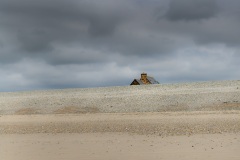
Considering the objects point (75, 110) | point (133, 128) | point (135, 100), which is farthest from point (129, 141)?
point (135, 100)

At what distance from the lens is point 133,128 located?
67.2 feet

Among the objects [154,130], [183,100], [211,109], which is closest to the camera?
[154,130]

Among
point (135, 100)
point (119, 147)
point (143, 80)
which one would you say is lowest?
point (119, 147)

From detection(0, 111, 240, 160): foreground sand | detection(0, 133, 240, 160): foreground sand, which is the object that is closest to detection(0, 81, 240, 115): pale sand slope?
detection(0, 111, 240, 160): foreground sand

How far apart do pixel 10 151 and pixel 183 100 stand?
2244cm

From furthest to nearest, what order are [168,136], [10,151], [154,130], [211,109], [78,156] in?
[211,109]
[154,130]
[168,136]
[10,151]
[78,156]

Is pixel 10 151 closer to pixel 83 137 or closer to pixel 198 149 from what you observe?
pixel 83 137

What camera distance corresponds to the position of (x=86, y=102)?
123 ft

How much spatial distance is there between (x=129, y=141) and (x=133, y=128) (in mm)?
4560

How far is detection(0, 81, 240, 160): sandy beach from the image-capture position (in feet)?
43.8

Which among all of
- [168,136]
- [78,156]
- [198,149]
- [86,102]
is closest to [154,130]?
[168,136]

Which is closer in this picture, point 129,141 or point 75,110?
point 129,141

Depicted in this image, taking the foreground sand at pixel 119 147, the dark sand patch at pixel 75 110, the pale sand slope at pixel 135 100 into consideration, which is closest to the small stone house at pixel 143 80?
the pale sand slope at pixel 135 100

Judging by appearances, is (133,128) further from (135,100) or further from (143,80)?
(143,80)
